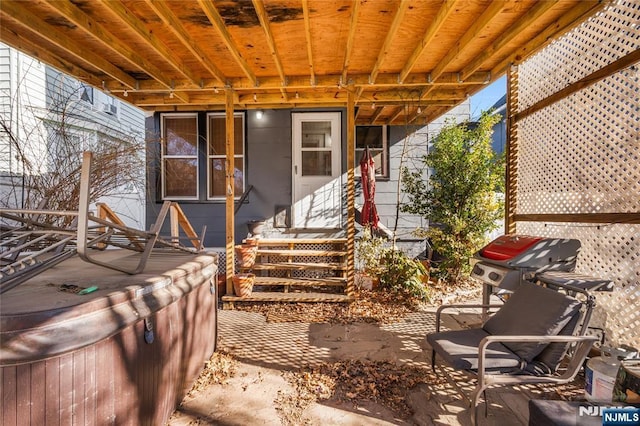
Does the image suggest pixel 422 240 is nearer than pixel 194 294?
No

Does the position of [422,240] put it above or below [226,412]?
above

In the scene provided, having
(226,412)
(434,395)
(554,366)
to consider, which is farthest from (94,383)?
(554,366)

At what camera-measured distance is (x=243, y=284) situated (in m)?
4.86

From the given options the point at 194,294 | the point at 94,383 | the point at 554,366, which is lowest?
the point at 554,366

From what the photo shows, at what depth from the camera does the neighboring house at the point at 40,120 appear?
477cm

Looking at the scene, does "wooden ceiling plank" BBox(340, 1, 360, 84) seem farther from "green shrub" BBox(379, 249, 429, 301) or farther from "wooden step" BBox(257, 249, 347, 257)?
"green shrub" BBox(379, 249, 429, 301)

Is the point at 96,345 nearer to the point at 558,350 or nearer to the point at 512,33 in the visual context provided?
the point at 558,350

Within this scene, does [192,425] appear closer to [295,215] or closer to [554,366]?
[554,366]

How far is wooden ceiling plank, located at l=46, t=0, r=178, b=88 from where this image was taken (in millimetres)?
2945

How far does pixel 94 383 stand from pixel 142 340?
0.32 metres

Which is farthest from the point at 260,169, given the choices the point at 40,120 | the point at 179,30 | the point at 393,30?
the point at 40,120

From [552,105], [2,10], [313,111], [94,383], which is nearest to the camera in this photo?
[94,383]

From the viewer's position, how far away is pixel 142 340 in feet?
6.11

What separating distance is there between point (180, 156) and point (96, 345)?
570 cm
